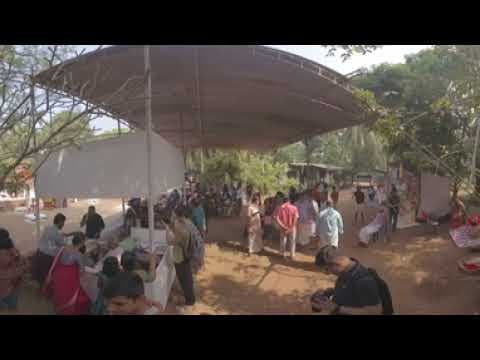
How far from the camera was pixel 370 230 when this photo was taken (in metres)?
9.55

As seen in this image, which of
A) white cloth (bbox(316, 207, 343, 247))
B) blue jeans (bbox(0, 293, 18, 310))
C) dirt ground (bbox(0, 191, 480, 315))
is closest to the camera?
blue jeans (bbox(0, 293, 18, 310))

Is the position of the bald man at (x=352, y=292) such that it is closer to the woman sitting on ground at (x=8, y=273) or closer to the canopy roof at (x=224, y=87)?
the canopy roof at (x=224, y=87)

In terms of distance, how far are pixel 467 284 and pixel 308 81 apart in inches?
202

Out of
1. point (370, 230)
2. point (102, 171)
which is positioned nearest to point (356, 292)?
point (102, 171)

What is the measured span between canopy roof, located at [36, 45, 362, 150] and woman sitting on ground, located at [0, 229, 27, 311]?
2.07m

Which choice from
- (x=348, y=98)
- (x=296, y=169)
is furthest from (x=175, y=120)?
(x=296, y=169)

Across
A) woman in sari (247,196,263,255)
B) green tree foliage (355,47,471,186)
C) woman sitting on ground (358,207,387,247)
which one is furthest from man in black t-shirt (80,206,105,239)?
woman sitting on ground (358,207,387,247)

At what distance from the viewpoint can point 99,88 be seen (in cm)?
824

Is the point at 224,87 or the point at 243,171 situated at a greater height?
the point at 224,87

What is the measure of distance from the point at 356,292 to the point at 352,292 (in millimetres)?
29

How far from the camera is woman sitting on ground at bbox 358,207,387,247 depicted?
31.0 feet

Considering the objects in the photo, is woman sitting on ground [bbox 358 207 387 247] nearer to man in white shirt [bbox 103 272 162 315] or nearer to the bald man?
the bald man

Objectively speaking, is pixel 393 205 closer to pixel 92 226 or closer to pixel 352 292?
pixel 92 226

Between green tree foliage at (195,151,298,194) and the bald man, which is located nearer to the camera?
the bald man
